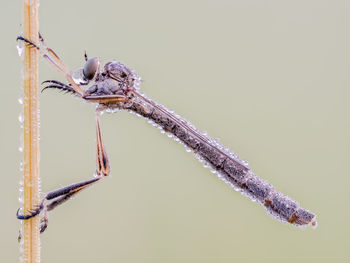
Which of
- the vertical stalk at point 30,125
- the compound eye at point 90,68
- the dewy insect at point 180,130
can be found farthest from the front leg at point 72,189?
the vertical stalk at point 30,125

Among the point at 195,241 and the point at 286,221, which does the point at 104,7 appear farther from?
the point at 286,221

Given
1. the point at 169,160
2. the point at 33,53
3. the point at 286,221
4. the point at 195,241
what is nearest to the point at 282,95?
the point at 169,160

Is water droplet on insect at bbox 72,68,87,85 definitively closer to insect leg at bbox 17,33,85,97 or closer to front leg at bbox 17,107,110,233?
insect leg at bbox 17,33,85,97

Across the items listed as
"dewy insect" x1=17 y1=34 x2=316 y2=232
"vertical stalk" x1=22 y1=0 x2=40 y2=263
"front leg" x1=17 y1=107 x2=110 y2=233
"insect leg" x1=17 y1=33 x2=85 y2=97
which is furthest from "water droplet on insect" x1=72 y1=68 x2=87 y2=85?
"vertical stalk" x1=22 y1=0 x2=40 y2=263

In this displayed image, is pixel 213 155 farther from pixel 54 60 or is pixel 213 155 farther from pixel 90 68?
pixel 54 60

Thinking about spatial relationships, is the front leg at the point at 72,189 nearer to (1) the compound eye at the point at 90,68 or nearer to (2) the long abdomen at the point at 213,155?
(1) the compound eye at the point at 90,68
